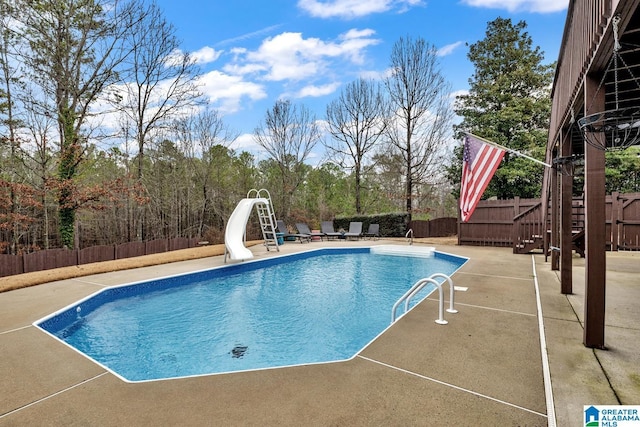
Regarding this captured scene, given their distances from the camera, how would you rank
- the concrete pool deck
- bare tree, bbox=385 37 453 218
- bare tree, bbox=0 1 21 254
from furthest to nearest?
bare tree, bbox=385 37 453 218
bare tree, bbox=0 1 21 254
the concrete pool deck

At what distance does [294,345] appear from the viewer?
4035mm

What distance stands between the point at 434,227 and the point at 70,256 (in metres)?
14.1

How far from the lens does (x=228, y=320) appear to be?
488cm

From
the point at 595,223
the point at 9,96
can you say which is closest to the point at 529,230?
the point at 595,223

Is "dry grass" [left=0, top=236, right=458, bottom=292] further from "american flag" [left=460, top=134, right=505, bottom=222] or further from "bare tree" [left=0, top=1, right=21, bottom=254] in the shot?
"american flag" [left=460, top=134, right=505, bottom=222]

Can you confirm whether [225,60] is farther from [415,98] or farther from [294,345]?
[294,345]

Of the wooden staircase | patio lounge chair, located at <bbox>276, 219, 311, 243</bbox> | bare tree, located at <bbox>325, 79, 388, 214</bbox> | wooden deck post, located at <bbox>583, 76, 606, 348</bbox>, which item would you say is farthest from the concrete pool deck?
bare tree, located at <bbox>325, 79, 388, 214</bbox>

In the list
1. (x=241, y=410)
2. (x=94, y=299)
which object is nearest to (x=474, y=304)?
(x=241, y=410)

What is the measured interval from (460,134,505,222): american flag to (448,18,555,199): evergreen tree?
31.9 feet

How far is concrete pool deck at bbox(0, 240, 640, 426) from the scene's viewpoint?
6.20 ft

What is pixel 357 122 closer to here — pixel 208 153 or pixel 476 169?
pixel 208 153

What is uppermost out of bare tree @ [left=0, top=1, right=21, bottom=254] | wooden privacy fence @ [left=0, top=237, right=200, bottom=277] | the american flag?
bare tree @ [left=0, top=1, right=21, bottom=254]

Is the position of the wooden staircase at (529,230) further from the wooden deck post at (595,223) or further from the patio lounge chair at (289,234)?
the patio lounge chair at (289,234)

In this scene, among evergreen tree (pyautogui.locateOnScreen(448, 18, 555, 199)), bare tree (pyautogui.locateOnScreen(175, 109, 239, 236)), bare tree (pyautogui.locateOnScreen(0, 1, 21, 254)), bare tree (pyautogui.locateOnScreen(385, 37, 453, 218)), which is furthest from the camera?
bare tree (pyautogui.locateOnScreen(385, 37, 453, 218))
